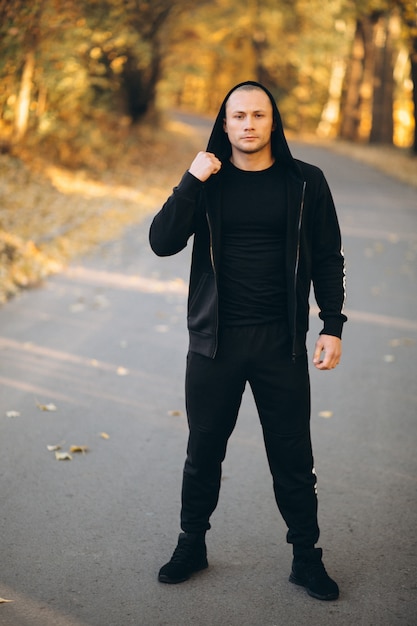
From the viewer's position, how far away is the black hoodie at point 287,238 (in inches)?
150

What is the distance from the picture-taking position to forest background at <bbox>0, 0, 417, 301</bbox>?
1559 cm

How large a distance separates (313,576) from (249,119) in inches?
81.2

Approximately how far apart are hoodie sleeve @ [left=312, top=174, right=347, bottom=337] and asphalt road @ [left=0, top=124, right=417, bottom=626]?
4.09ft

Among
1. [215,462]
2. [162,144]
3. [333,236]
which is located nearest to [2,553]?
[215,462]

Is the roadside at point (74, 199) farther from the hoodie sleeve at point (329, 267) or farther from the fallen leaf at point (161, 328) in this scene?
the hoodie sleeve at point (329, 267)

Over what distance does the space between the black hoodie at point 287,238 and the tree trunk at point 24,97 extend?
15.4 meters

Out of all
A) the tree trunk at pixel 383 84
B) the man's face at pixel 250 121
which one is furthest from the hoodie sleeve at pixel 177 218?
the tree trunk at pixel 383 84

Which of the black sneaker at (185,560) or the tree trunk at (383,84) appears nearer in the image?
the black sneaker at (185,560)

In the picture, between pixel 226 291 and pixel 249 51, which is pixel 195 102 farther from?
pixel 226 291

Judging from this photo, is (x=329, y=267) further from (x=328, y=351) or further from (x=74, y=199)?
(x=74, y=199)

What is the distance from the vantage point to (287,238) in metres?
3.86

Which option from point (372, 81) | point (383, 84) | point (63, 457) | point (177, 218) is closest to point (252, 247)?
point (177, 218)

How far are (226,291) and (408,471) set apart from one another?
2433mm

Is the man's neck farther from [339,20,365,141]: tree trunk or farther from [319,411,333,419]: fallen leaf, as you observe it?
[339,20,365,141]: tree trunk
